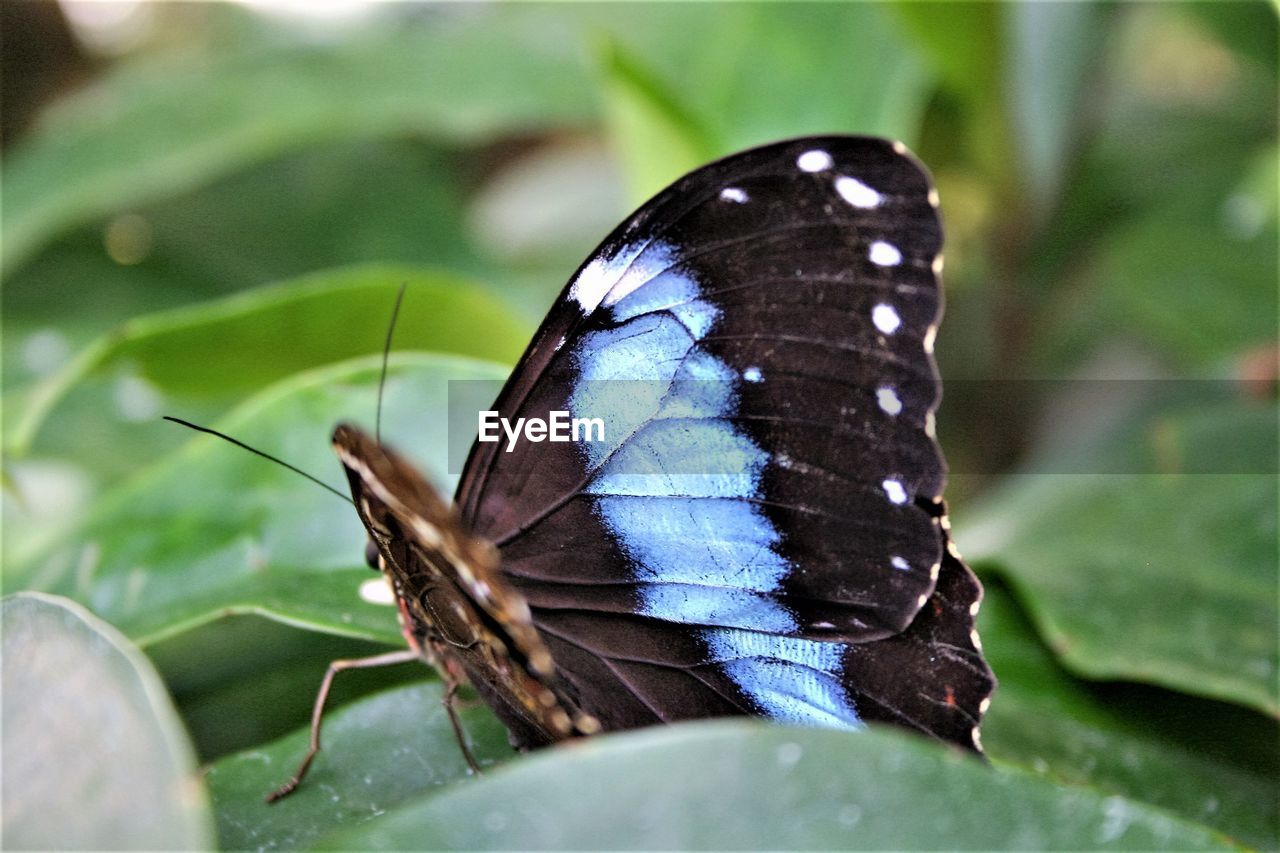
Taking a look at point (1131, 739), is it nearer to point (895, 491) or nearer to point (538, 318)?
point (895, 491)

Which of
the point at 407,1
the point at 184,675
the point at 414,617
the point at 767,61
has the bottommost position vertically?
the point at 184,675

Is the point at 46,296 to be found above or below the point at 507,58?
below

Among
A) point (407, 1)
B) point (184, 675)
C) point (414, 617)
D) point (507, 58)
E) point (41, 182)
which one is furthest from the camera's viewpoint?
point (407, 1)

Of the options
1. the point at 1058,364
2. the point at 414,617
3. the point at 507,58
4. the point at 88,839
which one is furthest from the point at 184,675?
the point at 1058,364

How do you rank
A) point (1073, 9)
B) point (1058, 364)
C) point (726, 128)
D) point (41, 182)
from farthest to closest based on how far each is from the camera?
1. point (1058, 364)
2. point (1073, 9)
3. point (41, 182)
4. point (726, 128)

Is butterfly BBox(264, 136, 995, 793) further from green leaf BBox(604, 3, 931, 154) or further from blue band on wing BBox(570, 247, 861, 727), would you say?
green leaf BBox(604, 3, 931, 154)

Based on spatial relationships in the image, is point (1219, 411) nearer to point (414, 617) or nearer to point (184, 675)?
point (414, 617)
